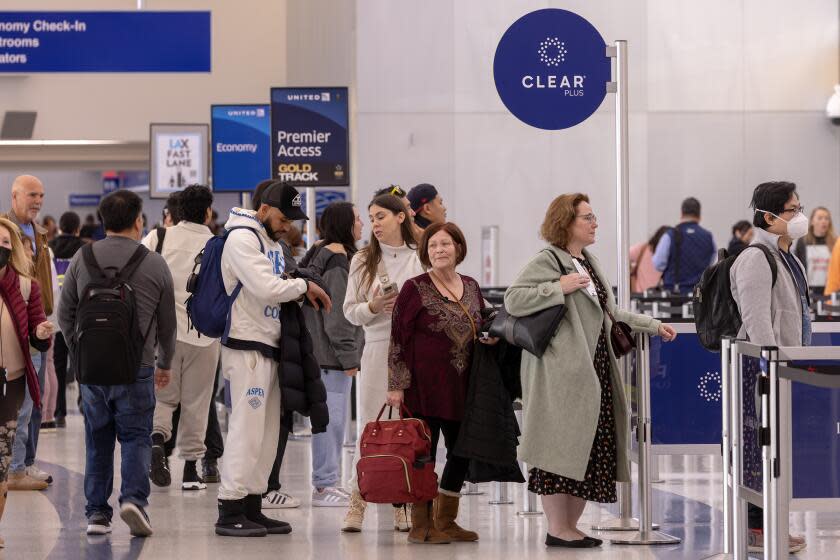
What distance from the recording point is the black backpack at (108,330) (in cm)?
652

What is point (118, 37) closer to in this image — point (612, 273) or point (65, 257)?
point (65, 257)

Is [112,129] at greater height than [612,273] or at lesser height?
greater

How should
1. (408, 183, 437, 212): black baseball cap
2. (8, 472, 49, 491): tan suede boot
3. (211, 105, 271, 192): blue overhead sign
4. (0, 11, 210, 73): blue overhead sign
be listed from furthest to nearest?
(0, 11, 210, 73): blue overhead sign → (211, 105, 271, 192): blue overhead sign → (8, 472, 49, 491): tan suede boot → (408, 183, 437, 212): black baseball cap

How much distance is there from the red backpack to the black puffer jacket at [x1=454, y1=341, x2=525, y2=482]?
182 mm

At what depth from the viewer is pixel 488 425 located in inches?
253

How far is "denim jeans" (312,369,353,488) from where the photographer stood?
8.04 m

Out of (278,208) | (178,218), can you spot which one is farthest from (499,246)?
(278,208)

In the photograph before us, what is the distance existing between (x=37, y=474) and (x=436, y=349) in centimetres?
336

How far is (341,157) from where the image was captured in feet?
38.5

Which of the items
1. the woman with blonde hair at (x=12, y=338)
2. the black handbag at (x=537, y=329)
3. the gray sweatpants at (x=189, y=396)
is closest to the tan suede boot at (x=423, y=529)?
the black handbag at (x=537, y=329)

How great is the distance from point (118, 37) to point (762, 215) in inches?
512

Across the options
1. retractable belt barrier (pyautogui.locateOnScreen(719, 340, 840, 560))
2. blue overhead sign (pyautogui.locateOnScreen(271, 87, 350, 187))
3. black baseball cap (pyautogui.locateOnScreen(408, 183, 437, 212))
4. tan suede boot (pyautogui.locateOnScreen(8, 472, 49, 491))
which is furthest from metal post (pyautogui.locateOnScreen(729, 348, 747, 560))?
blue overhead sign (pyautogui.locateOnScreen(271, 87, 350, 187))

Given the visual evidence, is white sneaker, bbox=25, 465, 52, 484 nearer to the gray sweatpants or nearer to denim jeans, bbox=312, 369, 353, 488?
the gray sweatpants

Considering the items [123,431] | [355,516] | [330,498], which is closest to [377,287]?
[355,516]
